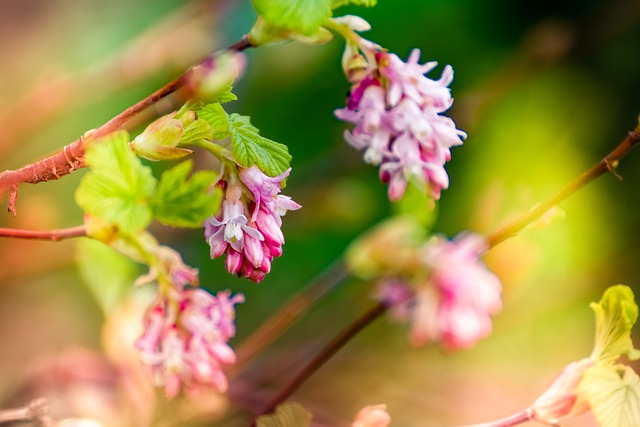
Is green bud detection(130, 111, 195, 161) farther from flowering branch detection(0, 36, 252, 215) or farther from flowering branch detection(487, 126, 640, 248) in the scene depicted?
flowering branch detection(487, 126, 640, 248)

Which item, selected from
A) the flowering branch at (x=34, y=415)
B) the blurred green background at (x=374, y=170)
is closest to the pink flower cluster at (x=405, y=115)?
the flowering branch at (x=34, y=415)

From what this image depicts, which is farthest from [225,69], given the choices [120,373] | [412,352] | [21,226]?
[412,352]

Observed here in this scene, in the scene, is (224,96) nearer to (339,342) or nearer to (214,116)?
(214,116)

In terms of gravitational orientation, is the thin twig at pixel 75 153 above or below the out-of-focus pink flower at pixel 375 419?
above

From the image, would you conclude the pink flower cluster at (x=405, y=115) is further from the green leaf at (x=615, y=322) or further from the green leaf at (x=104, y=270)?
the green leaf at (x=104, y=270)

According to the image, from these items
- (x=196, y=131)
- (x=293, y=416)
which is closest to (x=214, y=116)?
(x=196, y=131)

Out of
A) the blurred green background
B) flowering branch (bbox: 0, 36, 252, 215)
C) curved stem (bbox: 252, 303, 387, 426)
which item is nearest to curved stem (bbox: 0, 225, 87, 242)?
flowering branch (bbox: 0, 36, 252, 215)
